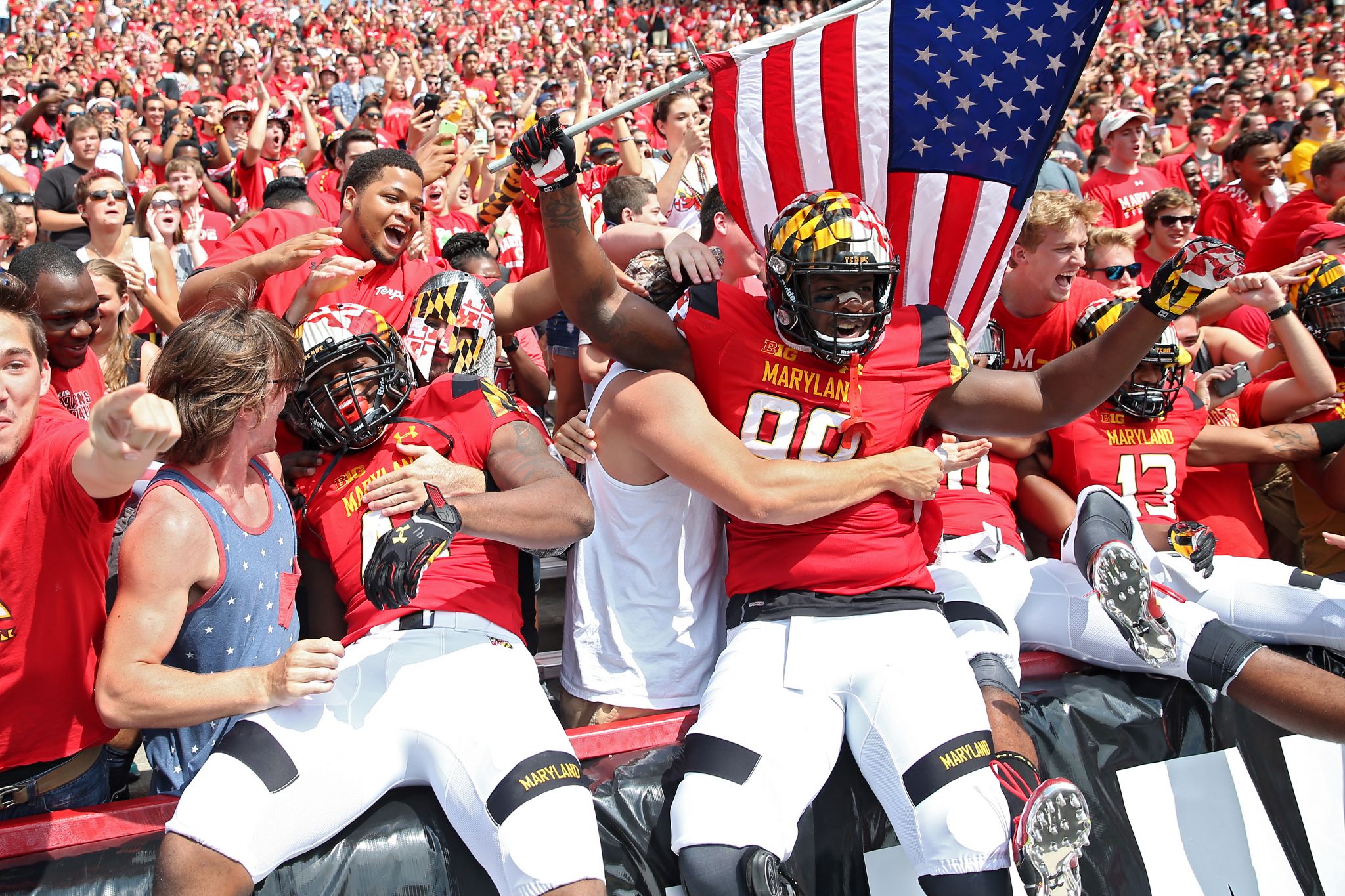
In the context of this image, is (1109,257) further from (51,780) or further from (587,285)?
(51,780)

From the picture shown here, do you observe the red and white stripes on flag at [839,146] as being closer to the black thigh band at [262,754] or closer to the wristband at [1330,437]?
the wristband at [1330,437]

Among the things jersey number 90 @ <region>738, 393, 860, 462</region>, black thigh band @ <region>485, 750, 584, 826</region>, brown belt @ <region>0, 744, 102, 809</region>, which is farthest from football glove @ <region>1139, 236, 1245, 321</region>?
brown belt @ <region>0, 744, 102, 809</region>

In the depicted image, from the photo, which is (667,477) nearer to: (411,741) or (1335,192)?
(411,741)

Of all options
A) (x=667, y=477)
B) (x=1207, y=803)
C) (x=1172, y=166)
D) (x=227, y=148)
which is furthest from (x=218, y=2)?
(x=1207, y=803)

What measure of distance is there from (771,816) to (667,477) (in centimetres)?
111

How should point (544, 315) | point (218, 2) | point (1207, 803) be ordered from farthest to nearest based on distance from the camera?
point (218, 2)
point (544, 315)
point (1207, 803)

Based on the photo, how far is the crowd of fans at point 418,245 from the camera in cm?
281

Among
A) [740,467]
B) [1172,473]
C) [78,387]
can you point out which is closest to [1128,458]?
[1172,473]

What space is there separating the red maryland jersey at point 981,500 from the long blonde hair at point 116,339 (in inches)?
134

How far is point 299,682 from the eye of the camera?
102 inches

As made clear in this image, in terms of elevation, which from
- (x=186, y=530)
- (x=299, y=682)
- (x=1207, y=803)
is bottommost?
(x=1207, y=803)

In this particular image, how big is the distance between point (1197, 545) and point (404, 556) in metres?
2.74

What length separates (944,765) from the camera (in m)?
2.74

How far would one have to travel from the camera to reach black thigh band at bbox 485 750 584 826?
2.59m
